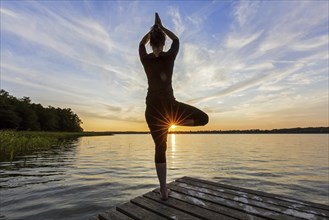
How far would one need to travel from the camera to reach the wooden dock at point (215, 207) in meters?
4.49

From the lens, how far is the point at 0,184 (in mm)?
12898

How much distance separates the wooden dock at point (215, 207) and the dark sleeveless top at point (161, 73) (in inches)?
85.7

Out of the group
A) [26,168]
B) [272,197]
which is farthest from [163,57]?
[26,168]

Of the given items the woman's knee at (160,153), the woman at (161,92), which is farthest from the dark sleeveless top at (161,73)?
the woman's knee at (160,153)

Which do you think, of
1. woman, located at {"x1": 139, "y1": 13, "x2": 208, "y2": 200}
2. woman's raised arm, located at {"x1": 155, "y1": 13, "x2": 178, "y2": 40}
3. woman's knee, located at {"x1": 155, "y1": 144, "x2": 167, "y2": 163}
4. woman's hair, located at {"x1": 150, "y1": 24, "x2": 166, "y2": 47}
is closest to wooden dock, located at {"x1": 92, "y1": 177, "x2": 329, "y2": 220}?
woman's knee, located at {"x1": 155, "y1": 144, "x2": 167, "y2": 163}

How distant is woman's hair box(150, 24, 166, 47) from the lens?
15.4 feet

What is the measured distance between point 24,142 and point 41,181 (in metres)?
19.8

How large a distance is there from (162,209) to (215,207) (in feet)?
3.58

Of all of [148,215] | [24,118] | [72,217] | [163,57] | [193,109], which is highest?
[24,118]

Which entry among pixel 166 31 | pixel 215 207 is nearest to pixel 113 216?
pixel 215 207

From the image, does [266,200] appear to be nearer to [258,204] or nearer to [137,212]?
[258,204]

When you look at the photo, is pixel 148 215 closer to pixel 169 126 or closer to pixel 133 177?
pixel 169 126

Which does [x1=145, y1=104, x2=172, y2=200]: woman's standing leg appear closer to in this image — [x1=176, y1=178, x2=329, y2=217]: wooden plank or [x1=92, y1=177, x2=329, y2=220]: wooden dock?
[x1=92, y1=177, x2=329, y2=220]: wooden dock

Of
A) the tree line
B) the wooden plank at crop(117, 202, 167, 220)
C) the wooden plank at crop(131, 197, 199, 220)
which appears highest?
the tree line
